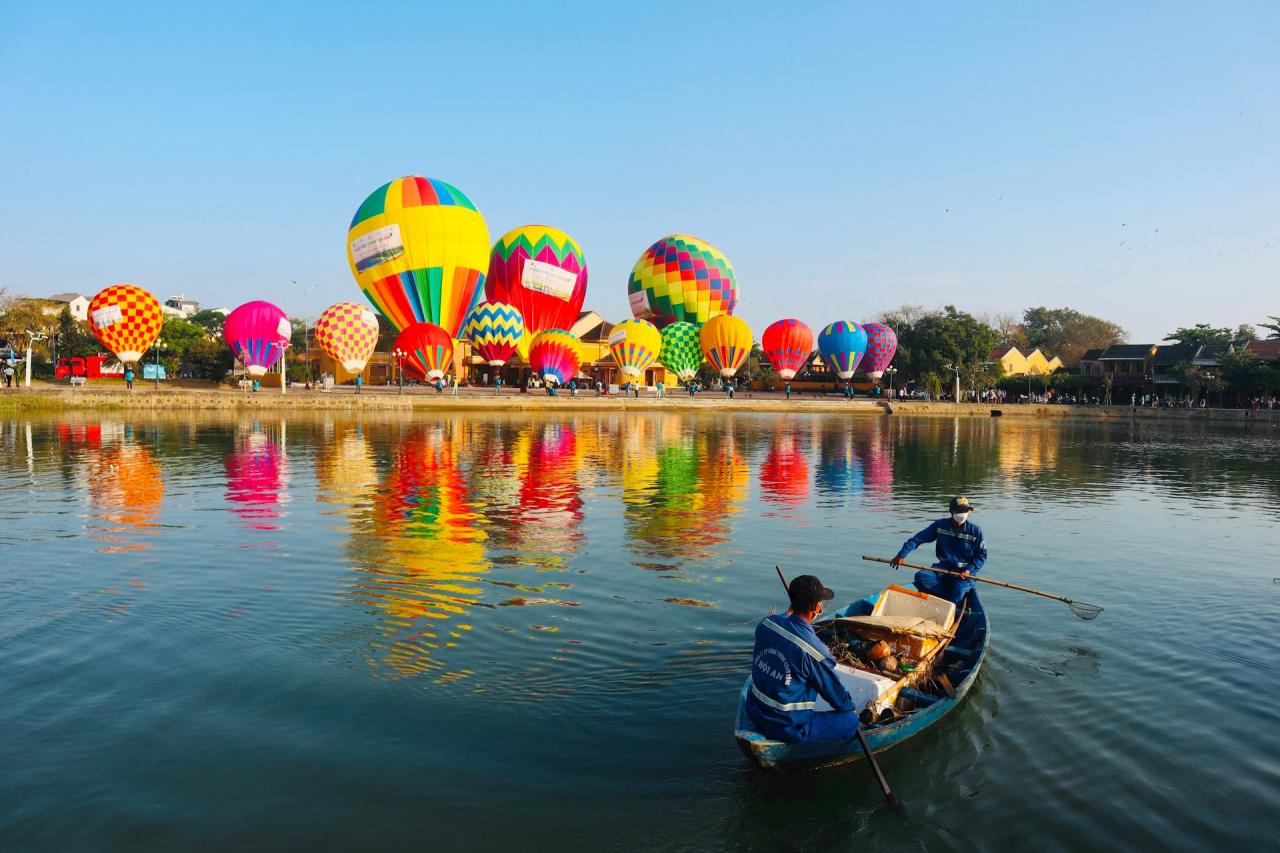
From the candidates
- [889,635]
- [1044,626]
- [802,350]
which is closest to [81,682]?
[889,635]

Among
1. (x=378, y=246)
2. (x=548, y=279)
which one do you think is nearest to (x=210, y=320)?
(x=548, y=279)

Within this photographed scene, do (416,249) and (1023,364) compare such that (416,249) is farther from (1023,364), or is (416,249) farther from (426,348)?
(1023,364)

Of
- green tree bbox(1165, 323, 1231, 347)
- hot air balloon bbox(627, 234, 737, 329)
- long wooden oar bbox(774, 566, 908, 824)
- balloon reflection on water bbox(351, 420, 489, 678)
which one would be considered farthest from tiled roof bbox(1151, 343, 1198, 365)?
long wooden oar bbox(774, 566, 908, 824)

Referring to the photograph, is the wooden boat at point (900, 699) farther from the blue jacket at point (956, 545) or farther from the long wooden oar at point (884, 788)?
the blue jacket at point (956, 545)

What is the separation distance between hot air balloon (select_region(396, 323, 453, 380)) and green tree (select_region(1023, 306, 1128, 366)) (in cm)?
9641

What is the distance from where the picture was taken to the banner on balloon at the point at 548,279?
255 ft

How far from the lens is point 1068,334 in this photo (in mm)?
142500

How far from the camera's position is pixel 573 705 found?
9.41 m

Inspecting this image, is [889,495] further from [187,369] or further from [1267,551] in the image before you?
[187,369]

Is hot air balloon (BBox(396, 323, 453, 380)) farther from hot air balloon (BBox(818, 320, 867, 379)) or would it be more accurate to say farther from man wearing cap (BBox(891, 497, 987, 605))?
man wearing cap (BBox(891, 497, 987, 605))

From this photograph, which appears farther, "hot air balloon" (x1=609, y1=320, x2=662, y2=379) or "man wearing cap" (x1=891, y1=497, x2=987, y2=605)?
"hot air balloon" (x1=609, y1=320, x2=662, y2=379)

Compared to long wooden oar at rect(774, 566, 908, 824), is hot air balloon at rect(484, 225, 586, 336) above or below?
above

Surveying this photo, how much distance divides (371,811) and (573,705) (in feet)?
8.58

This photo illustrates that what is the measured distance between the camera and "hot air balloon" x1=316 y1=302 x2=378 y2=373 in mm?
66625
